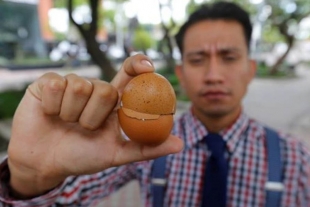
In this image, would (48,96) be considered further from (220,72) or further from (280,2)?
(280,2)

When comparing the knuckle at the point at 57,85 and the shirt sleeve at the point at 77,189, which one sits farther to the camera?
the shirt sleeve at the point at 77,189

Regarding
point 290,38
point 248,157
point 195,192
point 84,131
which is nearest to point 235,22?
point 248,157

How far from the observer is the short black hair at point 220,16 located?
1799 millimetres

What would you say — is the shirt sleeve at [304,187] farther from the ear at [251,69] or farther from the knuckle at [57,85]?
the knuckle at [57,85]

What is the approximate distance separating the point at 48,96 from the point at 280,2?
59.4ft

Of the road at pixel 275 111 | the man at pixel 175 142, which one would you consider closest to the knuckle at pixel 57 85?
the man at pixel 175 142

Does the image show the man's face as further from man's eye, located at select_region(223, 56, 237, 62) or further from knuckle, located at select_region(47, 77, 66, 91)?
knuckle, located at select_region(47, 77, 66, 91)

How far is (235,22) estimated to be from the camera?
1.81m

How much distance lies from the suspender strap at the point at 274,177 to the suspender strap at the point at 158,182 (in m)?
0.49

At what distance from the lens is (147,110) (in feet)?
3.37

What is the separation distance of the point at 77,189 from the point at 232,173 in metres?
0.74

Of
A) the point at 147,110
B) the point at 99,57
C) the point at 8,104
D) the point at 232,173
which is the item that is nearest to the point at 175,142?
the point at 147,110

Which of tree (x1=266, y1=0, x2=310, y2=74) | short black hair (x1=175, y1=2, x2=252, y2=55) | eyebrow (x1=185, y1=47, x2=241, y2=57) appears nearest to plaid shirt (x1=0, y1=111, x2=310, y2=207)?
eyebrow (x1=185, y1=47, x2=241, y2=57)

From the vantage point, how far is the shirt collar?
164cm
